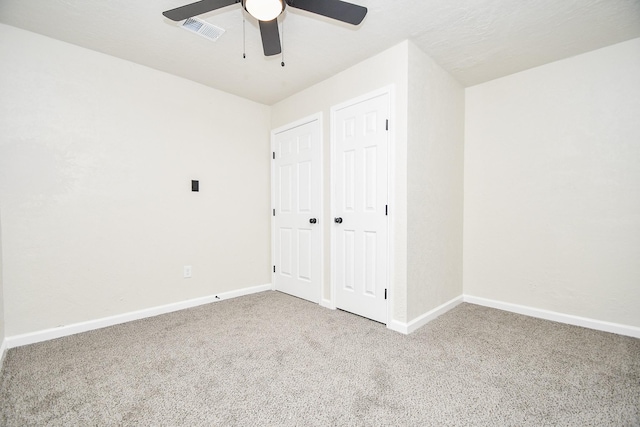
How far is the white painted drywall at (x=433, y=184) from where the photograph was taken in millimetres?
2492

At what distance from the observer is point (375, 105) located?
2621 millimetres

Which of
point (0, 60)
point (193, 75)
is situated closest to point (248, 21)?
point (193, 75)

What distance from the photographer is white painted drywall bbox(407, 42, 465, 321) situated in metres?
2.49

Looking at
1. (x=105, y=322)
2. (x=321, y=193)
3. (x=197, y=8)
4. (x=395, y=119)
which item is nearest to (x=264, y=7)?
(x=197, y=8)

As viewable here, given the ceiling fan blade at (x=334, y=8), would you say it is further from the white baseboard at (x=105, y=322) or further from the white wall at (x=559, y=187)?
the white baseboard at (x=105, y=322)

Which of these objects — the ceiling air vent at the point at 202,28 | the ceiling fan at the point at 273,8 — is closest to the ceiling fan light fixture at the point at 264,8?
the ceiling fan at the point at 273,8

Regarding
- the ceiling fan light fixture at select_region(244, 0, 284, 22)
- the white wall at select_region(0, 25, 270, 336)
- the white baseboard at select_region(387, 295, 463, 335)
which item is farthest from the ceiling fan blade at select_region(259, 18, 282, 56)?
the white baseboard at select_region(387, 295, 463, 335)

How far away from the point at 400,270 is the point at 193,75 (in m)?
2.90

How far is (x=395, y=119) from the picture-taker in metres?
2.49

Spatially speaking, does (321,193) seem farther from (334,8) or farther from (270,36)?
(334,8)

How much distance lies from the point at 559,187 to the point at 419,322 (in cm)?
189

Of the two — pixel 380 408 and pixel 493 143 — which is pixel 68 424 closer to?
pixel 380 408

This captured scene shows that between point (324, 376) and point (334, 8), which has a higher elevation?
point (334, 8)

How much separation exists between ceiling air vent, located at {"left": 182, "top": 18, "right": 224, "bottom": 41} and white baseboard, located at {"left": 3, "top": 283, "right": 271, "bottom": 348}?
8.50ft
